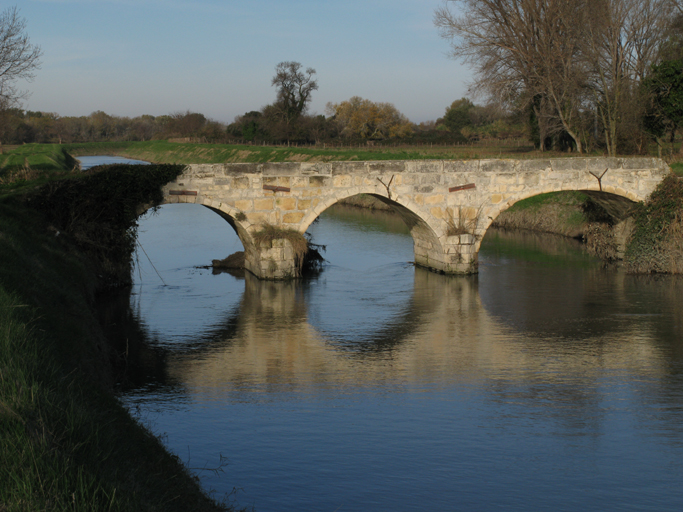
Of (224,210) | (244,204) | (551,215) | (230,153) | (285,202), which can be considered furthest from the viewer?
(230,153)

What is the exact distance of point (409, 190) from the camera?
1812 centimetres

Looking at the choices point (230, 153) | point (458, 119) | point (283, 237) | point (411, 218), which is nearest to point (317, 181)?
point (283, 237)

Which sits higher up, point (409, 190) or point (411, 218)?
point (409, 190)

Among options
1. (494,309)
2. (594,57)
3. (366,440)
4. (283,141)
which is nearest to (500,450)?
(366,440)

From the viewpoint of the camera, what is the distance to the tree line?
27.0 meters

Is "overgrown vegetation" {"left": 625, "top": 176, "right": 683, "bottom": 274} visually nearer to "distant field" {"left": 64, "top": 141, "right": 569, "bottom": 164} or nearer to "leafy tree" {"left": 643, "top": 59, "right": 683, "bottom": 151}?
"distant field" {"left": 64, "top": 141, "right": 569, "bottom": 164}

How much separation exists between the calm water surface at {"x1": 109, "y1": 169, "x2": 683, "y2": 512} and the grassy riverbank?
1.48m

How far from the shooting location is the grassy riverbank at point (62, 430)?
3854 millimetres

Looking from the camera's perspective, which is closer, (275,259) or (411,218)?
(275,259)

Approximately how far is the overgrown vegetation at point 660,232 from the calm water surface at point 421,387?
2.56ft

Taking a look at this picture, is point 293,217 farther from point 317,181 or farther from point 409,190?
point 409,190

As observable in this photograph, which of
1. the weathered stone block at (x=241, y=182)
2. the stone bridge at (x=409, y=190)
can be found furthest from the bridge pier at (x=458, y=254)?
the weathered stone block at (x=241, y=182)

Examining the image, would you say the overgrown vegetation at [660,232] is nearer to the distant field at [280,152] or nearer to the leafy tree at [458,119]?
the distant field at [280,152]

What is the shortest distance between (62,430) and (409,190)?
562 inches
